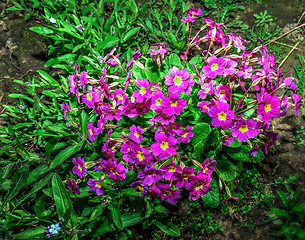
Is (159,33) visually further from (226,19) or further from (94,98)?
(94,98)

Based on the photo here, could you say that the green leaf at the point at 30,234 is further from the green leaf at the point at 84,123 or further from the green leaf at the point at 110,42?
the green leaf at the point at 110,42

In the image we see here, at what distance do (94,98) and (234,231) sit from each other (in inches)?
87.4

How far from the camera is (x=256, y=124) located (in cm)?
205

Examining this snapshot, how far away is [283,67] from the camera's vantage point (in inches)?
140

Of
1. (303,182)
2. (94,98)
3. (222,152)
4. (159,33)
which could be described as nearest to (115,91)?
(94,98)

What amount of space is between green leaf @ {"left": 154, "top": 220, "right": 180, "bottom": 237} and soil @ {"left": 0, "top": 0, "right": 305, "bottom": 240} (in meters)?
0.26

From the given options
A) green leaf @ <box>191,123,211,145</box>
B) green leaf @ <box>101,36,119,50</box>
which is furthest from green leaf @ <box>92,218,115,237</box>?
green leaf @ <box>101,36,119,50</box>

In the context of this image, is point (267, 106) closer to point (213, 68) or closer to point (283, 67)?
point (213, 68)

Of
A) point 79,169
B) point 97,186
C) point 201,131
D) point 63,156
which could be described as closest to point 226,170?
point 201,131

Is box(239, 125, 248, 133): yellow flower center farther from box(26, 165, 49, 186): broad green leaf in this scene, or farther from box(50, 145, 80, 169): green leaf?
box(26, 165, 49, 186): broad green leaf

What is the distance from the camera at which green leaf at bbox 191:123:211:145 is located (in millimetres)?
2379

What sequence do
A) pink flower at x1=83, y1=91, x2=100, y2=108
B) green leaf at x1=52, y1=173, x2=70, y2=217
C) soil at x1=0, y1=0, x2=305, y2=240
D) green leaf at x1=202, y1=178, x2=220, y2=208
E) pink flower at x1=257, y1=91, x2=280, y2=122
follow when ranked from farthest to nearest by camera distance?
soil at x1=0, y1=0, x2=305, y2=240
green leaf at x1=202, y1=178, x2=220, y2=208
green leaf at x1=52, y1=173, x2=70, y2=217
pink flower at x1=83, y1=91, x2=100, y2=108
pink flower at x1=257, y1=91, x2=280, y2=122

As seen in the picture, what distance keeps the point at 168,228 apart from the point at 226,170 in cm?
91

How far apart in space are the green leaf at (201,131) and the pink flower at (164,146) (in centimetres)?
51
